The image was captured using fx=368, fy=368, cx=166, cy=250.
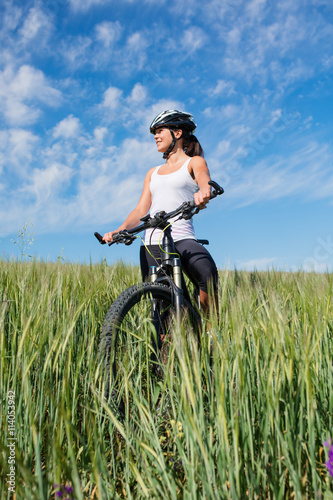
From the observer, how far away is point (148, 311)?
2.55 metres

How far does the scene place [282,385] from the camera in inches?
55.6

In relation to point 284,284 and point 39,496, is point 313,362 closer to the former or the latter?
point 39,496

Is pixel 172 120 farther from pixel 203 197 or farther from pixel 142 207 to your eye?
pixel 203 197

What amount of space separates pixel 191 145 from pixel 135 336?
6.53 feet

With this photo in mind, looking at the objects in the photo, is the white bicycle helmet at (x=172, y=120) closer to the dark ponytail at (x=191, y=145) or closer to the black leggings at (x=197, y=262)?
the dark ponytail at (x=191, y=145)

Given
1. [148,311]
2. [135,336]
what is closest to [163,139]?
[148,311]

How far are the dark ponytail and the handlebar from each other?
99cm

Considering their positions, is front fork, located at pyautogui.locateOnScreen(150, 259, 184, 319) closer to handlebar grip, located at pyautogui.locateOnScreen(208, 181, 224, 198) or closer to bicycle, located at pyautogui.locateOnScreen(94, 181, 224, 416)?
bicycle, located at pyautogui.locateOnScreen(94, 181, 224, 416)

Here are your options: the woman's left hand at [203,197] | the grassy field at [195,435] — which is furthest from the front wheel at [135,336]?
the woman's left hand at [203,197]

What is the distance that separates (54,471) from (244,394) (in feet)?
2.11

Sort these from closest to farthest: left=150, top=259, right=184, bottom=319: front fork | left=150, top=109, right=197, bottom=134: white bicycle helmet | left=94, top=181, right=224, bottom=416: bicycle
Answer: left=94, top=181, right=224, bottom=416: bicycle, left=150, top=259, right=184, bottom=319: front fork, left=150, top=109, right=197, bottom=134: white bicycle helmet

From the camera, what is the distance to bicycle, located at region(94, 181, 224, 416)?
191 cm

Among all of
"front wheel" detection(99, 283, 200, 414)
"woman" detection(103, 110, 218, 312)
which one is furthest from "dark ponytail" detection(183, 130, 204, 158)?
"front wheel" detection(99, 283, 200, 414)

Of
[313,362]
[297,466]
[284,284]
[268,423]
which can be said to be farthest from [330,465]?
[284,284]
